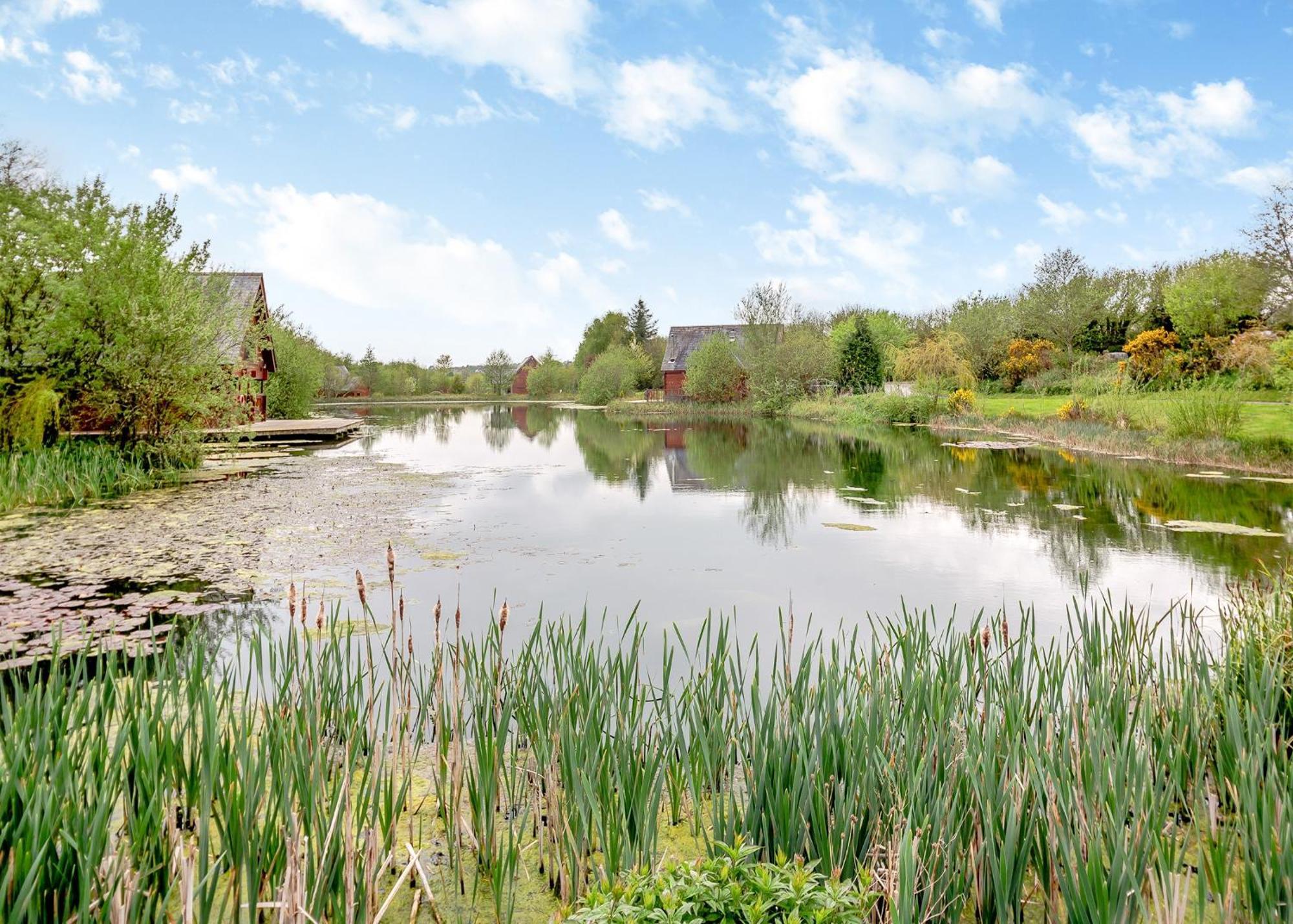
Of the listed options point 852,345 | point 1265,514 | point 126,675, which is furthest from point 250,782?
point 852,345

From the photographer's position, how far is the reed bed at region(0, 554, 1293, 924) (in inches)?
76.5

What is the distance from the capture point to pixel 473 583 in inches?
276

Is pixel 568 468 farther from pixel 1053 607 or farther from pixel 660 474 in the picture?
pixel 1053 607

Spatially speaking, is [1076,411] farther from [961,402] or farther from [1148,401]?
[961,402]

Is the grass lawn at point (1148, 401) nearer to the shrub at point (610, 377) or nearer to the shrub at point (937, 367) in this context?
the shrub at point (937, 367)

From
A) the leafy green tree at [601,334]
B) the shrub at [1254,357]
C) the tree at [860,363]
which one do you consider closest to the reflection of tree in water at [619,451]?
the tree at [860,363]

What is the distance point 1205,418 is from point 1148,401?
430 cm

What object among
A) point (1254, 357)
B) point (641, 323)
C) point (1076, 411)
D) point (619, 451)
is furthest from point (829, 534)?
point (641, 323)

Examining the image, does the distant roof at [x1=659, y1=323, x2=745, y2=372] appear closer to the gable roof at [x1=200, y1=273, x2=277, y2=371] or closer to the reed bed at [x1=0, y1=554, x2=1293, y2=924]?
the gable roof at [x1=200, y1=273, x2=277, y2=371]

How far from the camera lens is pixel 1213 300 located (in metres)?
29.5

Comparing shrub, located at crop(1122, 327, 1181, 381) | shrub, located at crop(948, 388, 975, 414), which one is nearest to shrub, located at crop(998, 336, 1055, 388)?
shrub, located at crop(1122, 327, 1181, 381)

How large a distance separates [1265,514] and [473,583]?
9501 mm

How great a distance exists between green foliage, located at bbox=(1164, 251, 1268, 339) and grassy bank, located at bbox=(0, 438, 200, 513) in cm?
3060

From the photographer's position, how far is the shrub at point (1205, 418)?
15109 mm
